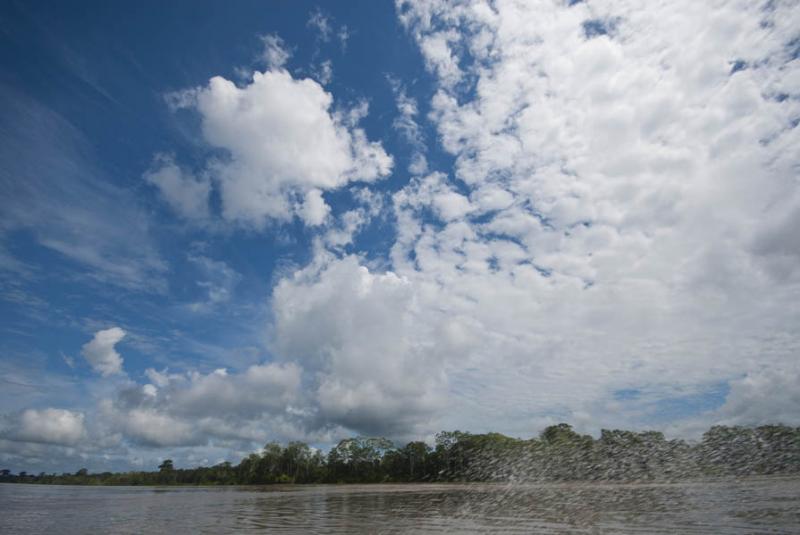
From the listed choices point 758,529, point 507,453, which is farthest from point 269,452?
point 758,529

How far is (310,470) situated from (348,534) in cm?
18244

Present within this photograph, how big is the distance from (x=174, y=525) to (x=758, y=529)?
35066 millimetres

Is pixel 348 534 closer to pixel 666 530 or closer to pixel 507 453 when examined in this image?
pixel 666 530

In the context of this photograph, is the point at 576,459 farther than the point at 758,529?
Yes

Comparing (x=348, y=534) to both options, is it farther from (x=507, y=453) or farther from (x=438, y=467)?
(x=438, y=467)

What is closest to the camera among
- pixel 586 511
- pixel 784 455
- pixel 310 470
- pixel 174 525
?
pixel 586 511

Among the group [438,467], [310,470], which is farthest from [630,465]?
[310,470]

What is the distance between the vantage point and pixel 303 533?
2538cm

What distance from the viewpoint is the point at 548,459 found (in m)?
115

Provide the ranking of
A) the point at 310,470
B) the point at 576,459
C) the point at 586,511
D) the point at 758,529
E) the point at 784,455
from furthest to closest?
1. the point at 310,470
2. the point at 576,459
3. the point at 784,455
4. the point at 586,511
5. the point at 758,529

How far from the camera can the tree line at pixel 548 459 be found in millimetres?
89250

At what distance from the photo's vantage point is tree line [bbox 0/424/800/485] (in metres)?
89.2

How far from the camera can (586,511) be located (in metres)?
29.0

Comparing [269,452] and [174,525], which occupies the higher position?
[269,452]
